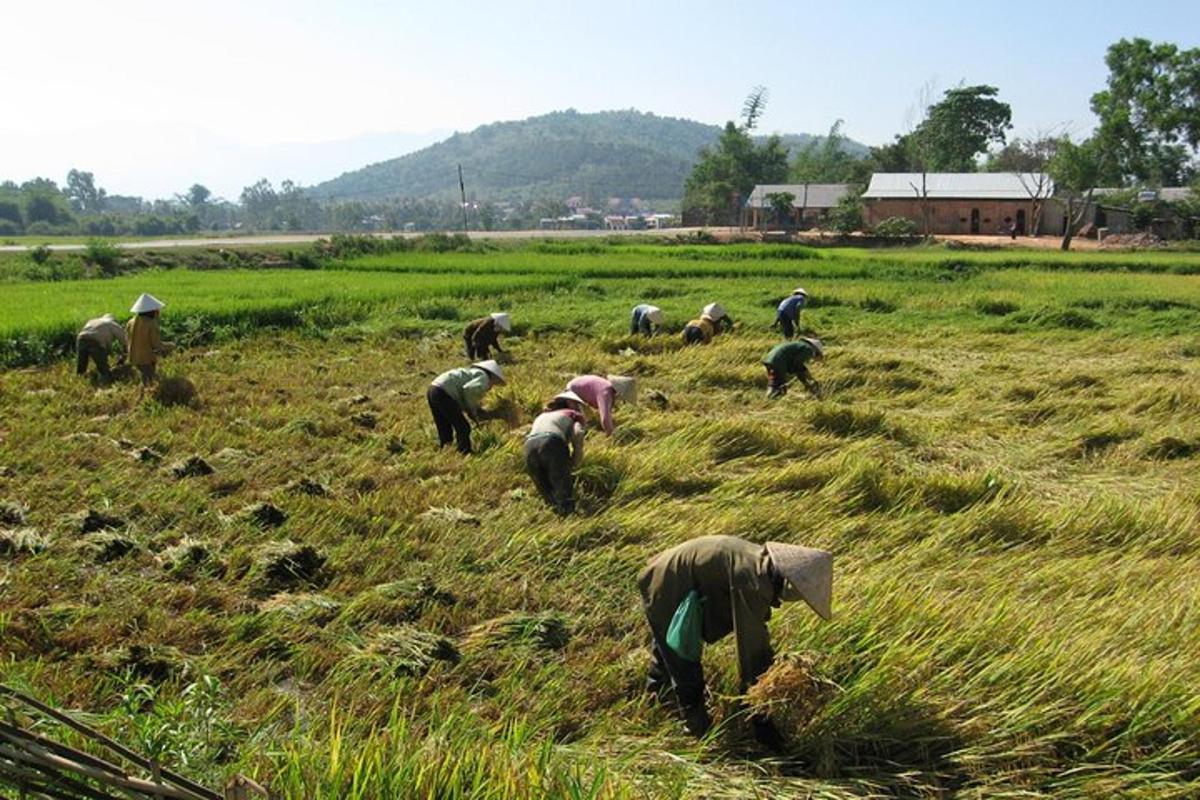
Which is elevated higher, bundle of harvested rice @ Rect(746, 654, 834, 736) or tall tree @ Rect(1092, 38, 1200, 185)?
tall tree @ Rect(1092, 38, 1200, 185)

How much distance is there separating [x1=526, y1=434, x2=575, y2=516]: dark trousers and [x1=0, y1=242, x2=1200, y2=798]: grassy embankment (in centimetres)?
18

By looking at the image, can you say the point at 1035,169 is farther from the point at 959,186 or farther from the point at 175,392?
the point at 175,392

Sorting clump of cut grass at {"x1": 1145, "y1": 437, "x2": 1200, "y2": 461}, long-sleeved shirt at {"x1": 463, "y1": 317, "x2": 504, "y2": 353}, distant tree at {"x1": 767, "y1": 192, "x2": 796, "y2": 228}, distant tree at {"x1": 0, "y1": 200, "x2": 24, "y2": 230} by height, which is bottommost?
clump of cut grass at {"x1": 1145, "y1": 437, "x2": 1200, "y2": 461}

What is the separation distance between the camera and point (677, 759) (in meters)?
3.04

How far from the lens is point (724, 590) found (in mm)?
3268

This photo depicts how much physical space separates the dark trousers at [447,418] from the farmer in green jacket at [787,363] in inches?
131

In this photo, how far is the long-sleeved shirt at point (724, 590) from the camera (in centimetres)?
312

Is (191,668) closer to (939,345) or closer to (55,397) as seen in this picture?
(55,397)

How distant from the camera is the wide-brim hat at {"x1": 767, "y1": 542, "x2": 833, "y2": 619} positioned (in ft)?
10.0

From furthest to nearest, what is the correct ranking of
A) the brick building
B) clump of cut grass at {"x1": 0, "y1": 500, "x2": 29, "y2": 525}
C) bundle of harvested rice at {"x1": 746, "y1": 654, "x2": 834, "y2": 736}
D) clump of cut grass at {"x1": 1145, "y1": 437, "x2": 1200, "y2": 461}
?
the brick building → clump of cut grass at {"x1": 1145, "y1": 437, "x2": 1200, "y2": 461} → clump of cut grass at {"x1": 0, "y1": 500, "x2": 29, "y2": 525} → bundle of harvested rice at {"x1": 746, "y1": 654, "x2": 834, "y2": 736}

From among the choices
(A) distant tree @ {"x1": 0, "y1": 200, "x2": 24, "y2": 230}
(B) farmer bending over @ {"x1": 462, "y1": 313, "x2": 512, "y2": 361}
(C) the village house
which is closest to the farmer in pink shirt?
(B) farmer bending over @ {"x1": 462, "y1": 313, "x2": 512, "y2": 361}

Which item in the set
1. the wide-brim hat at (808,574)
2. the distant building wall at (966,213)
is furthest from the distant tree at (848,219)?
the wide-brim hat at (808,574)

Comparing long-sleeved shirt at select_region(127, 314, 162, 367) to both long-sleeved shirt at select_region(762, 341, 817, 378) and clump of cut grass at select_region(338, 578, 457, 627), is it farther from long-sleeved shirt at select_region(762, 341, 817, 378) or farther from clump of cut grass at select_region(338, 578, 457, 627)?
long-sleeved shirt at select_region(762, 341, 817, 378)

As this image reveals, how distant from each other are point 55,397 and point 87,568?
4.66m
